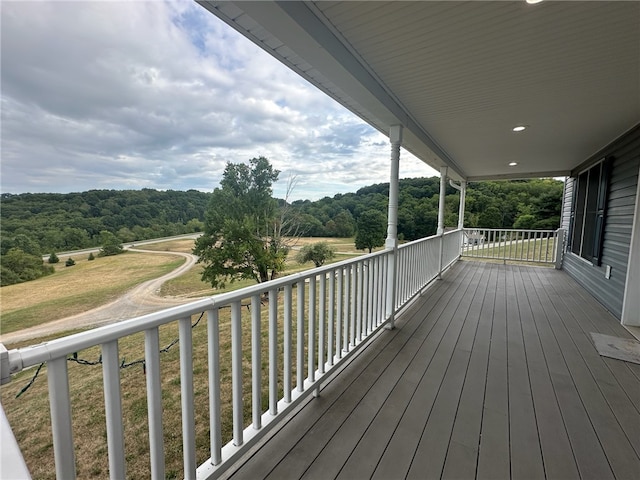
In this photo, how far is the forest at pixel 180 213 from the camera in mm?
5680

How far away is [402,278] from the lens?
140 inches

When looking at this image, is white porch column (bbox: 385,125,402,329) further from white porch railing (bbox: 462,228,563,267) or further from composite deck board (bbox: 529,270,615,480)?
white porch railing (bbox: 462,228,563,267)

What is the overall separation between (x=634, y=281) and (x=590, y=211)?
221 centimetres

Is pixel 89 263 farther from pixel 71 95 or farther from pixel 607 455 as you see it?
pixel 607 455

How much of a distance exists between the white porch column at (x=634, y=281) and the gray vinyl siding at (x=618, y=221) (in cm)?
10

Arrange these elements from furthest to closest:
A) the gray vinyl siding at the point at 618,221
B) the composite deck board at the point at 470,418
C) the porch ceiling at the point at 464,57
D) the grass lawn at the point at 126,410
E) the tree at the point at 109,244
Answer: the tree at the point at 109,244 → the gray vinyl siding at the point at 618,221 → the grass lawn at the point at 126,410 → the porch ceiling at the point at 464,57 → the composite deck board at the point at 470,418

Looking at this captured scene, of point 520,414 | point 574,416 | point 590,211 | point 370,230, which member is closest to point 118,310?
point 370,230

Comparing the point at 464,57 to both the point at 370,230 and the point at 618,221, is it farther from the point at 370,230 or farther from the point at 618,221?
the point at 370,230

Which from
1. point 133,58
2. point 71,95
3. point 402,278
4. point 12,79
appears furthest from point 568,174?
point 71,95

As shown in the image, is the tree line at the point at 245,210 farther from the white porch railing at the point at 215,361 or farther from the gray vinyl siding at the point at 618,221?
the gray vinyl siding at the point at 618,221

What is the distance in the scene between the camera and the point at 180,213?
29.7 feet

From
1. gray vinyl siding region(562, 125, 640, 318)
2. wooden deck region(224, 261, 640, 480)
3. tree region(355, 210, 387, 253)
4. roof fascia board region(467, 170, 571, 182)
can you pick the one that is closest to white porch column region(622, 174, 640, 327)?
gray vinyl siding region(562, 125, 640, 318)

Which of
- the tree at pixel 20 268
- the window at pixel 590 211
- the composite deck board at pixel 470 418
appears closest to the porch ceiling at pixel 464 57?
the window at pixel 590 211

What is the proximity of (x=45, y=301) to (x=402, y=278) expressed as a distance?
9.98 meters
